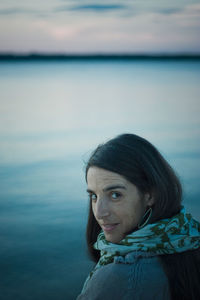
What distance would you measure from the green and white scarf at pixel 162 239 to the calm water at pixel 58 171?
5.63 ft

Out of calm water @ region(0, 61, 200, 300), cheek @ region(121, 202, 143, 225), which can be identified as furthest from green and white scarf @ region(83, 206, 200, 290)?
calm water @ region(0, 61, 200, 300)

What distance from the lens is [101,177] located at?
1403 mm

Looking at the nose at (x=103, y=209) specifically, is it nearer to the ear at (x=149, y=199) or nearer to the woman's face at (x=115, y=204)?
the woman's face at (x=115, y=204)

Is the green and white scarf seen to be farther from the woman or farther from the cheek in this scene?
the cheek

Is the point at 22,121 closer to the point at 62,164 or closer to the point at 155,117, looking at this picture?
the point at 155,117

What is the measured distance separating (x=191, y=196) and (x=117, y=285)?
3428 millimetres

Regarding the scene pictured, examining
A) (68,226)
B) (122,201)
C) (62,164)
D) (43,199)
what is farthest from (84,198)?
(122,201)

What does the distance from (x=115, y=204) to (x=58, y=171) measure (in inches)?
182

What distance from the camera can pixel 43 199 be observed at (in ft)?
15.5

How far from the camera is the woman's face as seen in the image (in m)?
1.39

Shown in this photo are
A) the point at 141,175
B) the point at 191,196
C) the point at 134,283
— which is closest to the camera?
the point at 134,283

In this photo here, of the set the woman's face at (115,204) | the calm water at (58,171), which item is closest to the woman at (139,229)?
the woman's face at (115,204)

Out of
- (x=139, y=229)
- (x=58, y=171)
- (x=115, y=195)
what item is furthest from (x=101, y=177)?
(x=58, y=171)

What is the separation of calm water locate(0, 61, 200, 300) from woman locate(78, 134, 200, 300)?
1.64m
